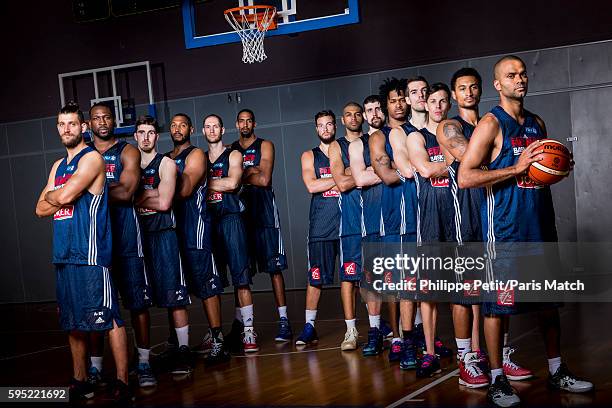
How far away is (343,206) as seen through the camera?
6.47m

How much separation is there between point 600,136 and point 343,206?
4.34 meters

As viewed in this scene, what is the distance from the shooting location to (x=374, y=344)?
6.02 m

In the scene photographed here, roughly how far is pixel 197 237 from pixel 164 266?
0.40 metres

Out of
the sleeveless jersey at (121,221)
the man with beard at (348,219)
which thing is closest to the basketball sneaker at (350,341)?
the man with beard at (348,219)

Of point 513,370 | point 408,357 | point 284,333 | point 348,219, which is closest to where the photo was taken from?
point 513,370

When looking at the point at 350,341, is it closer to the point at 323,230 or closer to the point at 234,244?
the point at 323,230

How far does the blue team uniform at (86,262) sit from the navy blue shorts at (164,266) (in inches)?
33.2

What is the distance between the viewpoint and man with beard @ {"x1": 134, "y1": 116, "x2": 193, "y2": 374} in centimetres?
586

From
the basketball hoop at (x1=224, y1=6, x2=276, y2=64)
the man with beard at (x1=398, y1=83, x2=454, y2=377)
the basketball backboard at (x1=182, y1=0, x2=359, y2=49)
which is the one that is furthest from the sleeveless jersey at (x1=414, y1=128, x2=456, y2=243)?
the basketball hoop at (x1=224, y1=6, x2=276, y2=64)

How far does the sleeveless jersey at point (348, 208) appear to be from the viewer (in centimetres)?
638

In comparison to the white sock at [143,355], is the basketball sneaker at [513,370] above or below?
below

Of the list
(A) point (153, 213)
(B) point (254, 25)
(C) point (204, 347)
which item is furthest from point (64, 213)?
(B) point (254, 25)

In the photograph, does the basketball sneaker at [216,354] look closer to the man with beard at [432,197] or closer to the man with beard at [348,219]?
the man with beard at [348,219]

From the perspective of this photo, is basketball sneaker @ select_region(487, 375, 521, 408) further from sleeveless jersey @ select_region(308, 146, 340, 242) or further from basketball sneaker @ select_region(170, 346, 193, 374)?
sleeveless jersey @ select_region(308, 146, 340, 242)
